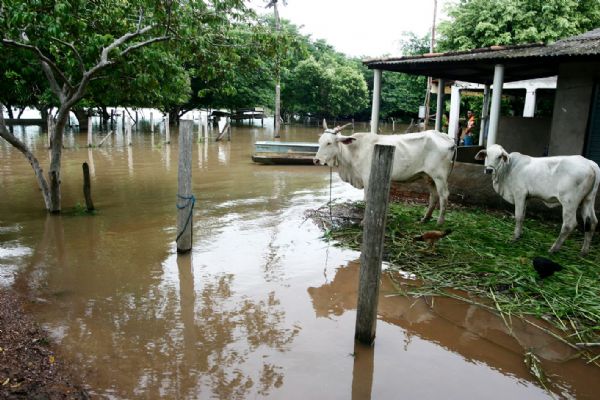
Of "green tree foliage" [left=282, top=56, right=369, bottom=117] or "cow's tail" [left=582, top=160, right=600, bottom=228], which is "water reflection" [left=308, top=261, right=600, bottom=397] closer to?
"cow's tail" [left=582, top=160, right=600, bottom=228]

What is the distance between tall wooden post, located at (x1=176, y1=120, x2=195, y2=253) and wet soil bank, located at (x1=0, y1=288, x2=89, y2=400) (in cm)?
233

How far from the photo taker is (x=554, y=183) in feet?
21.1

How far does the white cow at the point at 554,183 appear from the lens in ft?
20.4

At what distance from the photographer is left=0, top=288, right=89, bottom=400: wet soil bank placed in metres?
3.26

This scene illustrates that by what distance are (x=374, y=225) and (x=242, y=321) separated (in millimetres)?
1776

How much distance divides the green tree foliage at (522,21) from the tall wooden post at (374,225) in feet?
56.5

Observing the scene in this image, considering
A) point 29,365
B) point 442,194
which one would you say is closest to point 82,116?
point 442,194

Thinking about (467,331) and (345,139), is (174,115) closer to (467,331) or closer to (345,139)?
(345,139)

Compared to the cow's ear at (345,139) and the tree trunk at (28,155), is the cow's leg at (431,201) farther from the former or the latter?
the tree trunk at (28,155)

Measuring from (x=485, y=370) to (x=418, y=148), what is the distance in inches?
174

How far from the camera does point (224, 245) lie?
23.7 feet

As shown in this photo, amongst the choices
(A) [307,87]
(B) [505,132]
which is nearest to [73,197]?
(B) [505,132]

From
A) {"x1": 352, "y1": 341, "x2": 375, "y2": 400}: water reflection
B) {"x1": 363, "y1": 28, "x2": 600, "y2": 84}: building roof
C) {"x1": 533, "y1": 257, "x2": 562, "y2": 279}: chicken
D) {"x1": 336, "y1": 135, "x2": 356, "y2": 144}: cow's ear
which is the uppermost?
{"x1": 363, "y1": 28, "x2": 600, "y2": 84}: building roof

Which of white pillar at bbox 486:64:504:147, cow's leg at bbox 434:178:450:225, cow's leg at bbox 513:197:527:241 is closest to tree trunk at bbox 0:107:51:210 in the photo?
cow's leg at bbox 434:178:450:225
